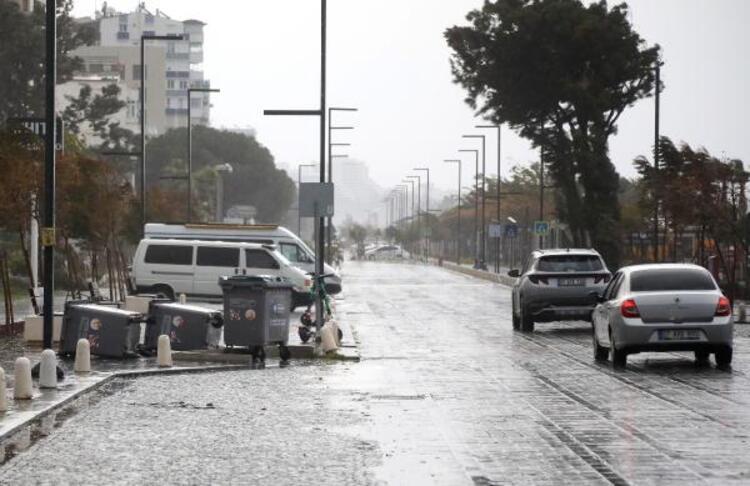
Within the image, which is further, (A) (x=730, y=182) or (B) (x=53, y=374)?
(A) (x=730, y=182)

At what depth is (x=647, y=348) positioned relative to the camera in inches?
955

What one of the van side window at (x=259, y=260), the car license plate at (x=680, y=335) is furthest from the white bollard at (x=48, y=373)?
the van side window at (x=259, y=260)

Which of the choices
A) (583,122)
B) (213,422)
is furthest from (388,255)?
(213,422)

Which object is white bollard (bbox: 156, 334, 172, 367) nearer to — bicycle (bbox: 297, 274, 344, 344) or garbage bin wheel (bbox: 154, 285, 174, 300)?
bicycle (bbox: 297, 274, 344, 344)

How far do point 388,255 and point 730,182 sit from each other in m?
135

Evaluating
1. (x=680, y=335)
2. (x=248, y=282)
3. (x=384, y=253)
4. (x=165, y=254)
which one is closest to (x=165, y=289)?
(x=165, y=254)

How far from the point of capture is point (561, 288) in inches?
1404

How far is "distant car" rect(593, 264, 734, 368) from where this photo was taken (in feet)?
78.5

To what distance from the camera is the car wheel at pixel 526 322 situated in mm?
36006

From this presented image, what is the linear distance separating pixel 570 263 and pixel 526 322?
62.3 inches

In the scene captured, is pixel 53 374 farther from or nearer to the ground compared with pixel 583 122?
nearer to the ground

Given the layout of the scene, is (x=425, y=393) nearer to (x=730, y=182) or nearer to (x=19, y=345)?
(x=19, y=345)

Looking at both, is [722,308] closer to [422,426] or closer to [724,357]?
[724,357]

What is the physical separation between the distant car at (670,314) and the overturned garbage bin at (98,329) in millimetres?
7577
